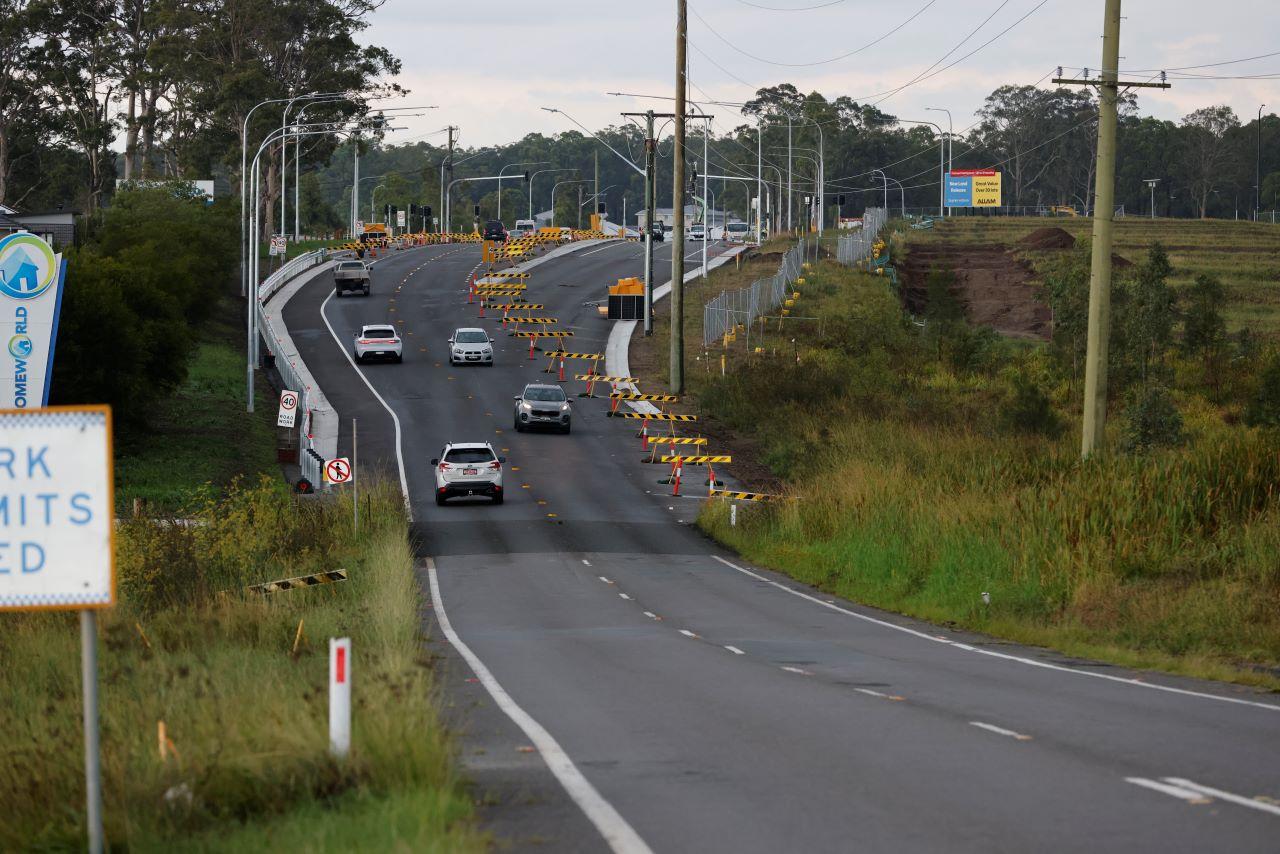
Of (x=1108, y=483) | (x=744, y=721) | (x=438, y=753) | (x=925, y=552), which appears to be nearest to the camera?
(x=438, y=753)

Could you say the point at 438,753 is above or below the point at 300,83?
below

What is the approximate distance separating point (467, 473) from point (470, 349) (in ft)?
80.1

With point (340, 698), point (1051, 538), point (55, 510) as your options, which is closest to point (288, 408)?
point (1051, 538)

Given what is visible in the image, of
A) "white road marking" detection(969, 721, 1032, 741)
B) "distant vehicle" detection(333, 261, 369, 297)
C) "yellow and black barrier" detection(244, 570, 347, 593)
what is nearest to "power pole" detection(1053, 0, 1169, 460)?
"yellow and black barrier" detection(244, 570, 347, 593)

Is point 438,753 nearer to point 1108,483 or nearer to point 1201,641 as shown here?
point 1201,641

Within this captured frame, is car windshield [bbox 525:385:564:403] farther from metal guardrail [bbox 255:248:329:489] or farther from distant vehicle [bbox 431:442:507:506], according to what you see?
distant vehicle [bbox 431:442:507:506]

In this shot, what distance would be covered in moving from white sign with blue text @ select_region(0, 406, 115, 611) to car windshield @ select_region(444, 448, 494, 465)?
32.8 metres

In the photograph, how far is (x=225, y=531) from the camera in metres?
27.1

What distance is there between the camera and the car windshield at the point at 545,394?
51812mm

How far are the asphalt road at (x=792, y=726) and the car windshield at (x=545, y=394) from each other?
18.3m

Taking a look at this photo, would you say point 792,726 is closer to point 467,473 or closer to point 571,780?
point 571,780

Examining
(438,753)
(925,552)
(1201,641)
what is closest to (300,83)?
(925,552)

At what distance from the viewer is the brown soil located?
287 ft

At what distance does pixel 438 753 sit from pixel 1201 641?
12.4 m
